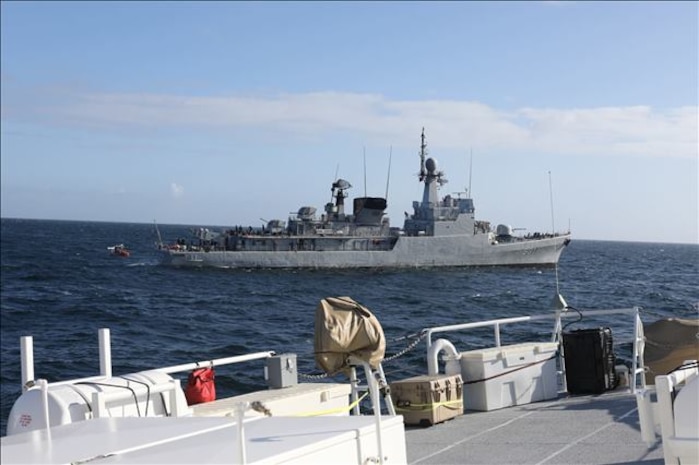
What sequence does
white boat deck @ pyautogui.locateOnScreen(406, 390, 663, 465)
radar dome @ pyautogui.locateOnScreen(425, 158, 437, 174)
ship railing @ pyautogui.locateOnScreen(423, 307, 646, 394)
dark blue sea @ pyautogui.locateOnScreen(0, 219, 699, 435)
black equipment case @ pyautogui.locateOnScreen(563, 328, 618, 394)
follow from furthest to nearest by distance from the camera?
radar dome @ pyautogui.locateOnScreen(425, 158, 437, 174), dark blue sea @ pyautogui.locateOnScreen(0, 219, 699, 435), black equipment case @ pyautogui.locateOnScreen(563, 328, 618, 394), ship railing @ pyautogui.locateOnScreen(423, 307, 646, 394), white boat deck @ pyautogui.locateOnScreen(406, 390, 663, 465)

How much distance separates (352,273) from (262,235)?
901 centimetres

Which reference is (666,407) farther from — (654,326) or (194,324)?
(194,324)

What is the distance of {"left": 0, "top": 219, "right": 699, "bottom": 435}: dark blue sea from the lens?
27.0 metres

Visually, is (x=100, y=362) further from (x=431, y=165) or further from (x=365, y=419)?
(x=431, y=165)

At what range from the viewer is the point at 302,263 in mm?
76875

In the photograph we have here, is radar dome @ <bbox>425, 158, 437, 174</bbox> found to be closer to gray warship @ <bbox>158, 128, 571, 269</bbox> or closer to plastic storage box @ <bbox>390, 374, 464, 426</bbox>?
gray warship @ <bbox>158, 128, 571, 269</bbox>

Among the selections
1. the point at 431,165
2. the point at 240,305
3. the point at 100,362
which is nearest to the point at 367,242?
the point at 431,165

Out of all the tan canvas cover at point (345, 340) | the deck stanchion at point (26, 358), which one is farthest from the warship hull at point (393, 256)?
the tan canvas cover at point (345, 340)

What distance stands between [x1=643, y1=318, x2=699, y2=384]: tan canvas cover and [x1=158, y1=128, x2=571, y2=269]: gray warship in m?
65.5

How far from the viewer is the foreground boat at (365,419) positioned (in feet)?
13.5

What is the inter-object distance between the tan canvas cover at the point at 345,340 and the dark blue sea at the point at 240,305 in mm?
3769

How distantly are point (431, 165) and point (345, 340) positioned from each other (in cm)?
7881

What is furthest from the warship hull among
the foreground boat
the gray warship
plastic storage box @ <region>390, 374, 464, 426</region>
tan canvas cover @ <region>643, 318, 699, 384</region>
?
plastic storage box @ <region>390, 374, 464, 426</region>

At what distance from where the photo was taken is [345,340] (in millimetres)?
6484
